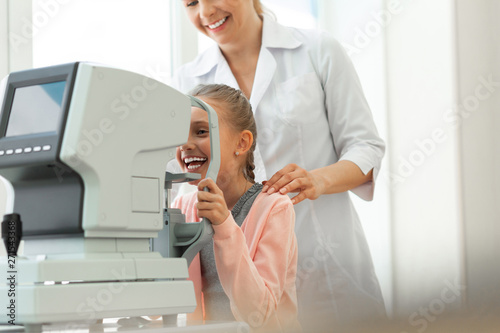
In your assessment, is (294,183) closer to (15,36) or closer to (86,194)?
(86,194)

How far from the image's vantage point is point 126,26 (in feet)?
7.14

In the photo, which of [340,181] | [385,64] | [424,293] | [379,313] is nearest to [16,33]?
[340,181]

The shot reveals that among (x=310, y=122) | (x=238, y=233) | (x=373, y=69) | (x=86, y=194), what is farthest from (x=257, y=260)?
(x=373, y=69)

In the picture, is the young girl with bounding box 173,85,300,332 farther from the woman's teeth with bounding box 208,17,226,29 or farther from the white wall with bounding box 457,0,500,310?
the white wall with bounding box 457,0,500,310

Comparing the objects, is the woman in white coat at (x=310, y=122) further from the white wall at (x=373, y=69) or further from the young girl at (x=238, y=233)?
the white wall at (x=373, y=69)

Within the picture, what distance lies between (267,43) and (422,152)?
1.32 metres

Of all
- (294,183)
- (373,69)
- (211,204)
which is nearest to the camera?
(211,204)

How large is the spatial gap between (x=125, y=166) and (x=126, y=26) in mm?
1344

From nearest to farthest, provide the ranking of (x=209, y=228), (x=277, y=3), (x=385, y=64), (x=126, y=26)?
(x=209, y=228) → (x=126, y=26) → (x=277, y=3) → (x=385, y=64)

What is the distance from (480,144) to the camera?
10.2ft

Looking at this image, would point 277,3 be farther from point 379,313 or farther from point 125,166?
point 125,166

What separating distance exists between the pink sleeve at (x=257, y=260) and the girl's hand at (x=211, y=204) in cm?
2

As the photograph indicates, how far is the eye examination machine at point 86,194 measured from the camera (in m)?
0.89

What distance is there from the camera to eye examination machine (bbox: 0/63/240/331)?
34.9 inches
